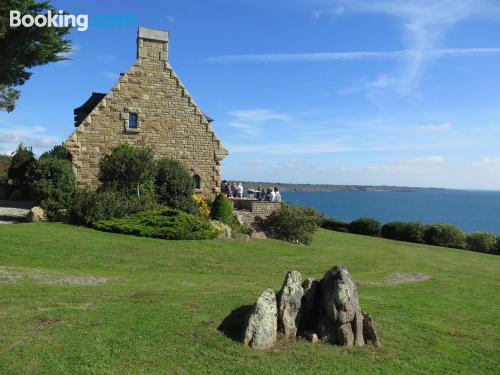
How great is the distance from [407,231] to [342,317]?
111 feet

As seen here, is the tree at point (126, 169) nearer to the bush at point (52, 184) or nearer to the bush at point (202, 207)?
the bush at point (52, 184)

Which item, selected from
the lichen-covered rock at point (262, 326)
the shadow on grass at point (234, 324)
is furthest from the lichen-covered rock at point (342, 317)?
the shadow on grass at point (234, 324)

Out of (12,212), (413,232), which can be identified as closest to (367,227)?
(413,232)

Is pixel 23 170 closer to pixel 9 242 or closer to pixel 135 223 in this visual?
pixel 135 223

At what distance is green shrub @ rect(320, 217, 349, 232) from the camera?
46344 mm

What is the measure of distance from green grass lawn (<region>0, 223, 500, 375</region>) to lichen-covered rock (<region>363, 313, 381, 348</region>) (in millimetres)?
244

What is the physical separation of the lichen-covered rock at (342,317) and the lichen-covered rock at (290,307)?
621 millimetres

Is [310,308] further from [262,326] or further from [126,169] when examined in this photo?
[126,169]

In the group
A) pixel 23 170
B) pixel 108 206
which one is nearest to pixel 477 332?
pixel 108 206

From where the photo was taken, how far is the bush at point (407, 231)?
40812 millimetres

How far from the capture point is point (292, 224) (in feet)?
92.6

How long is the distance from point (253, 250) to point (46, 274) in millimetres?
10405

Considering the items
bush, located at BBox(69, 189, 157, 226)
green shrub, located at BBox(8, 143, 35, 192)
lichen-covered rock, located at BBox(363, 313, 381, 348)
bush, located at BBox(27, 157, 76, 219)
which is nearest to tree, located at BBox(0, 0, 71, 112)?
bush, located at BBox(27, 157, 76, 219)

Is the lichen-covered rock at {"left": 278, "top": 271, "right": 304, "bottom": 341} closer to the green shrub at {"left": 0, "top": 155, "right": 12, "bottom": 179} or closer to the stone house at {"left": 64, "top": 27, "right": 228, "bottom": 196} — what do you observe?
the stone house at {"left": 64, "top": 27, "right": 228, "bottom": 196}
